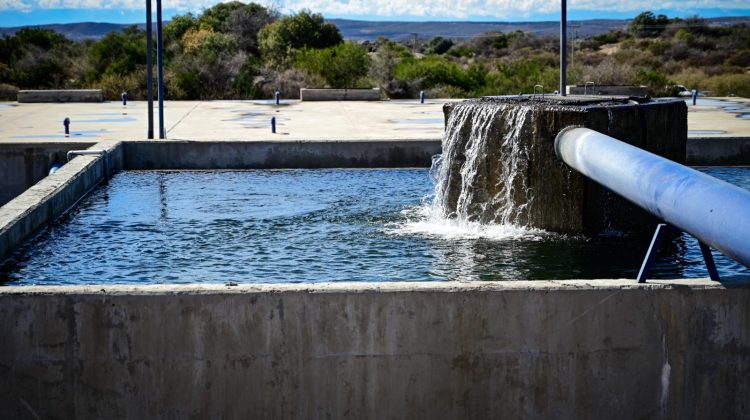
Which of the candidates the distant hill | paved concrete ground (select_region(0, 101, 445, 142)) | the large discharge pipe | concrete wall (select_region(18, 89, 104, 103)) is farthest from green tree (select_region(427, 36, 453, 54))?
the large discharge pipe

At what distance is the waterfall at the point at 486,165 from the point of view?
12258mm

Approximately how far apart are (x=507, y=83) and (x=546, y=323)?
31005 mm

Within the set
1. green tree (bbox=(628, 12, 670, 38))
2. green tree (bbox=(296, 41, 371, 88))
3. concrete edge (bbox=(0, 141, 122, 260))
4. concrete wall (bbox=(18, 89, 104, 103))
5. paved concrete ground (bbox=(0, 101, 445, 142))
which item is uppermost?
green tree (bbox=(628, 12, 670, 38))

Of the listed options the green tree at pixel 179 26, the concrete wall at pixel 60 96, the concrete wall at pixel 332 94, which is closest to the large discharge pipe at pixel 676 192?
the concrete wall at pixel 332 94

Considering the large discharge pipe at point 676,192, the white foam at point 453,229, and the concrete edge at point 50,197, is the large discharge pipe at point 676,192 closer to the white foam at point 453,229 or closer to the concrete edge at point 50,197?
the white foam at point 453,229

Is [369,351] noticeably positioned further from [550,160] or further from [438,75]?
[438,75]

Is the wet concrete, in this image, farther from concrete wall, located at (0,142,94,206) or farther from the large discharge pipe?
concrete wall, located at (0,142,94,206)

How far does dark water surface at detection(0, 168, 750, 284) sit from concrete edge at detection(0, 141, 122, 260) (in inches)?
6.9

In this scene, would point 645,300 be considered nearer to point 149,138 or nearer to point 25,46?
point 149,138

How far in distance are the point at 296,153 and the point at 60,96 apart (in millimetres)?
16660

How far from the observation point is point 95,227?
1300cm

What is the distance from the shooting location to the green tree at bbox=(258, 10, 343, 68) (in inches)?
1857

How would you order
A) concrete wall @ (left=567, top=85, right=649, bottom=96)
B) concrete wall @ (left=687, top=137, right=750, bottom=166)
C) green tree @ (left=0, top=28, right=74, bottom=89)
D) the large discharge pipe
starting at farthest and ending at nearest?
green tree @ (left=0, top=28, right=74, bottom=89)
concrete wall @ (left=567, top=85, right=649, bottom=96)
concrete wall @ (left=687, top=137, right=750, bottom=166)
the large discharge pipe

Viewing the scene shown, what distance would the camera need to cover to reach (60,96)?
108 feet
